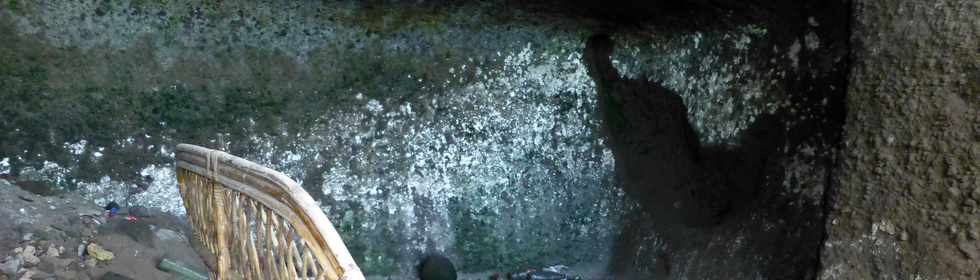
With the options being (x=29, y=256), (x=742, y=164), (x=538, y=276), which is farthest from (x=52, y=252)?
(x=742, y=164)

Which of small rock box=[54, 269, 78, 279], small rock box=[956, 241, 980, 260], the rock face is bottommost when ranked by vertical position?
small rock box=[54, 269, 78, 279]

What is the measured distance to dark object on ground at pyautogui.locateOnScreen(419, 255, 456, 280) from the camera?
7.70 ft

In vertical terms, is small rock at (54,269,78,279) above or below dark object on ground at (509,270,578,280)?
above

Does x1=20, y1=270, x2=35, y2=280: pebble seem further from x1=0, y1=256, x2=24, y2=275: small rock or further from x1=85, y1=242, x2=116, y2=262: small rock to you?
x1=85, y1=242, x2=116, y2=262: small rock

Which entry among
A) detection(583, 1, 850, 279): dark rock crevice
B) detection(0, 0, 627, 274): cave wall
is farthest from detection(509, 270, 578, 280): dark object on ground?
detection(583, 1, 850, 279): dark rock crevice

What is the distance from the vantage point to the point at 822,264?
1378mm

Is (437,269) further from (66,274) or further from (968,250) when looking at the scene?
(968,250)

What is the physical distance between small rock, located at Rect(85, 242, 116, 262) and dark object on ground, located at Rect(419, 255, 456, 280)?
3.18ft

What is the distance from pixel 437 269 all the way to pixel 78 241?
1.08 metres

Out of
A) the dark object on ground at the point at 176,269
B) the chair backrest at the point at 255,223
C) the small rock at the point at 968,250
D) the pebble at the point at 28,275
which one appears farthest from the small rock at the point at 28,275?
the small rock at the point at 968,250

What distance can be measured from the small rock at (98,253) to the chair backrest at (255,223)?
29.4 inches

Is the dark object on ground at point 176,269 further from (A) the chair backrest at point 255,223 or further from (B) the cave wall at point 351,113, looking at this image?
(A) the chair backrest at point 255,223

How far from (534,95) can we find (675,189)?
2.14 feet

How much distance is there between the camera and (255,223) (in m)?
1.07
